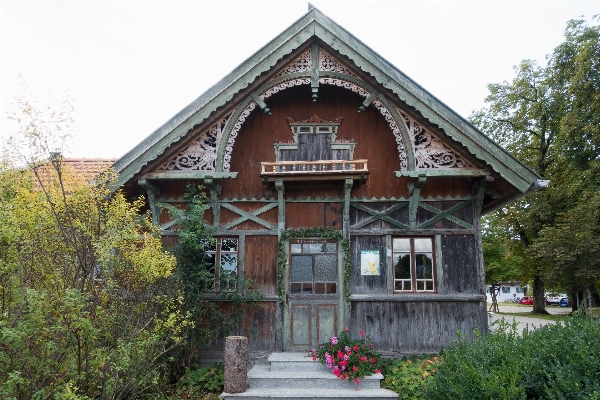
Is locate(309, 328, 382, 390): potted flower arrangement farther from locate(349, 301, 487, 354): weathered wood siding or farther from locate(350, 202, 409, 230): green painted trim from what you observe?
locate(350, 202, 409, 230): green painted trim

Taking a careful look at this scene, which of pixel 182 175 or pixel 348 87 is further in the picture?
pixel 348 87

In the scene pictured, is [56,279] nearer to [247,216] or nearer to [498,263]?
[247,216]

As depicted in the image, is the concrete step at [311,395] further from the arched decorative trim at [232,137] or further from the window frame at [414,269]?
the arched decorative trim at [232,137]

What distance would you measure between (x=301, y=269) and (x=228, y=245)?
1767 mm

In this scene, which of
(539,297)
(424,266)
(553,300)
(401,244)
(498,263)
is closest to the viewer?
(424,266)

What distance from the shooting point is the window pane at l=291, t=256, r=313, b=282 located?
9.32m

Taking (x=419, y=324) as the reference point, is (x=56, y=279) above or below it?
above

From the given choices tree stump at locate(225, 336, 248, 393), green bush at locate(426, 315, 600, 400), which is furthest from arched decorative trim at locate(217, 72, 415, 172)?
green bush at locate(426, 315, 600, 400)

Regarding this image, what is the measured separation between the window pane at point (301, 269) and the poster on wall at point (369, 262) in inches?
46.4

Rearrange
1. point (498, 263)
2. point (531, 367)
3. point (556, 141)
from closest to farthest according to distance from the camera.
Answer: point (531, 367), point (556, 141), point (498, 263)

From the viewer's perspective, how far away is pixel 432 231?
930 cm

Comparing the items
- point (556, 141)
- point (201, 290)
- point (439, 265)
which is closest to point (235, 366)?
point (201, 290)

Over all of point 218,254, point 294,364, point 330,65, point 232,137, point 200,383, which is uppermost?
point 330,65

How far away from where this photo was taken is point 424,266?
30.5ft
